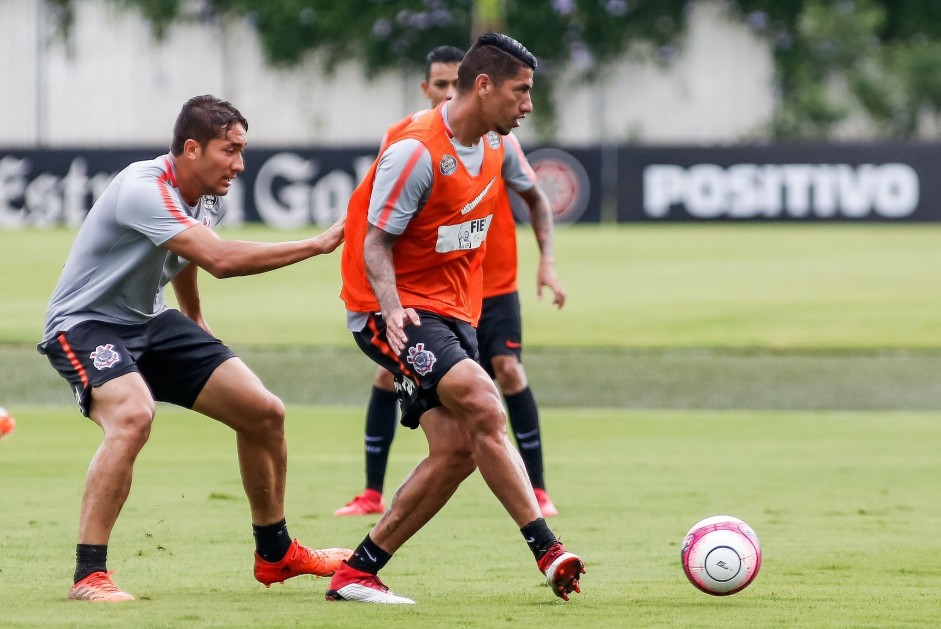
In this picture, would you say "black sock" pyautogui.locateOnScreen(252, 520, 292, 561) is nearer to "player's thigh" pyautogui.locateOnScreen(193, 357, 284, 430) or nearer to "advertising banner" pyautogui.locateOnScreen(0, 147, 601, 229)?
"player's thigh" pyautogui.locateOnScreen(193, 357, 284, 430)

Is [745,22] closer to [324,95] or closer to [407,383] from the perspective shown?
[324,95]

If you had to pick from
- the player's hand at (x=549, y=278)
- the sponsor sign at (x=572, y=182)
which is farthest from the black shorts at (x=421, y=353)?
the sponsor sign at (x=572, y=182)

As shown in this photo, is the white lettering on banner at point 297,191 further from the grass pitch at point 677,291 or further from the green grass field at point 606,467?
the green grass field at point 606,467

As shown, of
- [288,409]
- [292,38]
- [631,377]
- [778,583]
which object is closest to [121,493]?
[778,583]

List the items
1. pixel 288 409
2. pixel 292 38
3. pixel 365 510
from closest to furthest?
1. pixel 365 510
2. pixel 288 409
3. pixel 292 38

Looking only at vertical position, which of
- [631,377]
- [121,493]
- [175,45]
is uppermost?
[175,45]

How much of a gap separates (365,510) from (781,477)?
2.70 metres

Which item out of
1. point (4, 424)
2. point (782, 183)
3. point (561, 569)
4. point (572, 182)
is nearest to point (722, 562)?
point (561, 569)

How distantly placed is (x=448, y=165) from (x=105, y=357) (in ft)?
4.75

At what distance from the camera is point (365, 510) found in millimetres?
8484

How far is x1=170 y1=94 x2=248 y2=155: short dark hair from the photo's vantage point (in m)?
6.07

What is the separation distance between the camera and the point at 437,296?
6242mm

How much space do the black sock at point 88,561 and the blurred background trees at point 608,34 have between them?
1570 inches

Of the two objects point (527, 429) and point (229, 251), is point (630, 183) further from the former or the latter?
point (229, 251)
